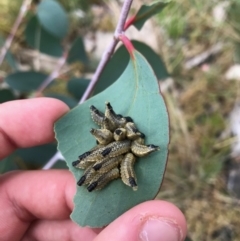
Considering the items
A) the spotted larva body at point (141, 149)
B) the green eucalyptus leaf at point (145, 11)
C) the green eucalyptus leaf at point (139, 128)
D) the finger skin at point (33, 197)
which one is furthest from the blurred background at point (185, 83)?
the spotted larva body at point (141, 149)

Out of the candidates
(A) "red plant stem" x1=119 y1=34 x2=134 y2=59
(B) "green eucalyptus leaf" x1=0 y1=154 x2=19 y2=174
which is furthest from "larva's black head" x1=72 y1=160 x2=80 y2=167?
(B) "green eucalyptus leaf" x1=0 y1=154 x2=19 y2=174

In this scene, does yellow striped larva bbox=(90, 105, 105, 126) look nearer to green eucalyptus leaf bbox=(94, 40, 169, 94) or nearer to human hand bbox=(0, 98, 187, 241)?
human hand bbox=(0, 98, 187, 241)

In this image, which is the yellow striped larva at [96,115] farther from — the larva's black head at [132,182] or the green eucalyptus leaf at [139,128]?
the larva's black head at [132,182]

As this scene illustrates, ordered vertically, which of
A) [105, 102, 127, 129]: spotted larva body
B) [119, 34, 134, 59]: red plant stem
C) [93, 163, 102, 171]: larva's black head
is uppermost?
[119, 34, 134, 59]: red plant stem

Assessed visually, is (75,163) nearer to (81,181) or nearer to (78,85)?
(81,181)

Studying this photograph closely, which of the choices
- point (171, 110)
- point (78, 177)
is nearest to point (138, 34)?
point (171, 110)

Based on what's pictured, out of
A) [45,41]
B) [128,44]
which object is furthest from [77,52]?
[128,44]
